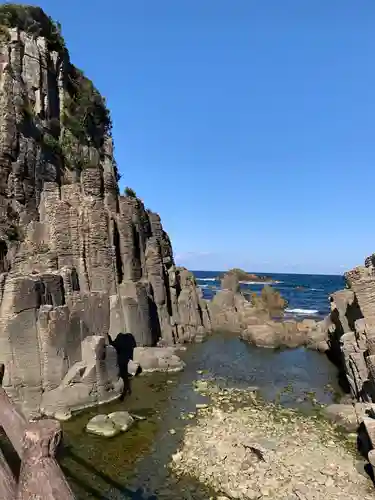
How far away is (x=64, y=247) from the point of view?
25.5m

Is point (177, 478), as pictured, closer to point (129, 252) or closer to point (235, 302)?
point (129, 252)

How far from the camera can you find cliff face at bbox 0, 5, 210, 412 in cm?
1828

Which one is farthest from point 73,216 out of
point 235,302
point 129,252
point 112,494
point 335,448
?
point 235,302

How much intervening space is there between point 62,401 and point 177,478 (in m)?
7.45

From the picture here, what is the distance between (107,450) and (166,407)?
4.98 meters

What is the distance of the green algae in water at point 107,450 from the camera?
39.3 ft

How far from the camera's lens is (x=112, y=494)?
456 inches

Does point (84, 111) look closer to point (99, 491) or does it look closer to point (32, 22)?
point (32, 22)

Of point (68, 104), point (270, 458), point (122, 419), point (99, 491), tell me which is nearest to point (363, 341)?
point (270, 458)

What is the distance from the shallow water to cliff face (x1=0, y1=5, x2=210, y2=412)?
2.66 m

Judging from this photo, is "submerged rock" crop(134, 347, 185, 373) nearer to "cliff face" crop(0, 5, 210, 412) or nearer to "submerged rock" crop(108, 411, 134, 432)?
"cliff face" crop(0, 5, 210, 412)

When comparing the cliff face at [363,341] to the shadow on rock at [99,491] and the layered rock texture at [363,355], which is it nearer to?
the layered rock texture at [363,355]

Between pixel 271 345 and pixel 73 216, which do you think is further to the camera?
pixel 271 345

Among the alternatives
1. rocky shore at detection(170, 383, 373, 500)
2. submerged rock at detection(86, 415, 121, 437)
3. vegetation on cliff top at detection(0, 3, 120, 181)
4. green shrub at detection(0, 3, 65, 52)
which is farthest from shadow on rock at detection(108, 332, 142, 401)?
green shrub at detection(0, 3, 65, 52)
